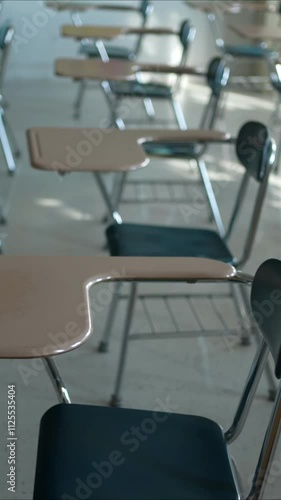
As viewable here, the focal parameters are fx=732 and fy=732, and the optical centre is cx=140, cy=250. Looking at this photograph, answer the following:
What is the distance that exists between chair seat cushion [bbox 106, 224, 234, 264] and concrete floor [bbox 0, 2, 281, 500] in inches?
17.3

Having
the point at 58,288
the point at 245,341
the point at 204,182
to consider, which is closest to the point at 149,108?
the point at 204,182

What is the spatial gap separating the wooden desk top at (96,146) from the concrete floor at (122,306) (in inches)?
26.2

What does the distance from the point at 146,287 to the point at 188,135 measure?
2.28ft

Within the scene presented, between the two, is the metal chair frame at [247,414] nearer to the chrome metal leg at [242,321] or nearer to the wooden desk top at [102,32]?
the chrome metal leg at [242,321]

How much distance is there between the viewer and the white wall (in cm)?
616

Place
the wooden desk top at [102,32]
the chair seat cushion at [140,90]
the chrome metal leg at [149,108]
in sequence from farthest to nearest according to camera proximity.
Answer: the chrome metal leg at [149,108], the wooden desk top at [102,32], the chair seat cushion at [140,90]

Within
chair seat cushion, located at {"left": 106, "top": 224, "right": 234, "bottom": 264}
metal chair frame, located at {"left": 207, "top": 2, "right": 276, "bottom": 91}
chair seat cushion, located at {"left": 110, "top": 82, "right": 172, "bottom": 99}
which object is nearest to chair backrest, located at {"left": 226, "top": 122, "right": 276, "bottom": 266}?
chair seat cushion, located at {"left": 106, "top": 224, "right": 234, "bottom": 264}

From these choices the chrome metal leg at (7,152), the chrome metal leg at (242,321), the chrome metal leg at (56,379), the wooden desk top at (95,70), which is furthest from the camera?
the chrome metal leg at (7,152)

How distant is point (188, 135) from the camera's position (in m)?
2.78

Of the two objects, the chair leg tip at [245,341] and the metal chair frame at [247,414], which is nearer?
the metal chair frame at [247,414]

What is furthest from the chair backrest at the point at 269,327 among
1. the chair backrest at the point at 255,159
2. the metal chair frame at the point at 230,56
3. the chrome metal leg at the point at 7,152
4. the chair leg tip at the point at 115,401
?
the metal chair frame at the point at 230,56

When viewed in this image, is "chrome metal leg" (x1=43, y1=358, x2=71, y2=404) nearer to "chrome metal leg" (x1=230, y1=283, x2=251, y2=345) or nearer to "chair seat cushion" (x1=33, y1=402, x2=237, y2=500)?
"chair seat cushion" (x1=33, y1=402, x2=237, y2=500)

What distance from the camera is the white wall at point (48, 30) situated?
6.16 metres

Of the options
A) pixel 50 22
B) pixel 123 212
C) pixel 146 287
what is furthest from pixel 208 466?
pixel 50 22
